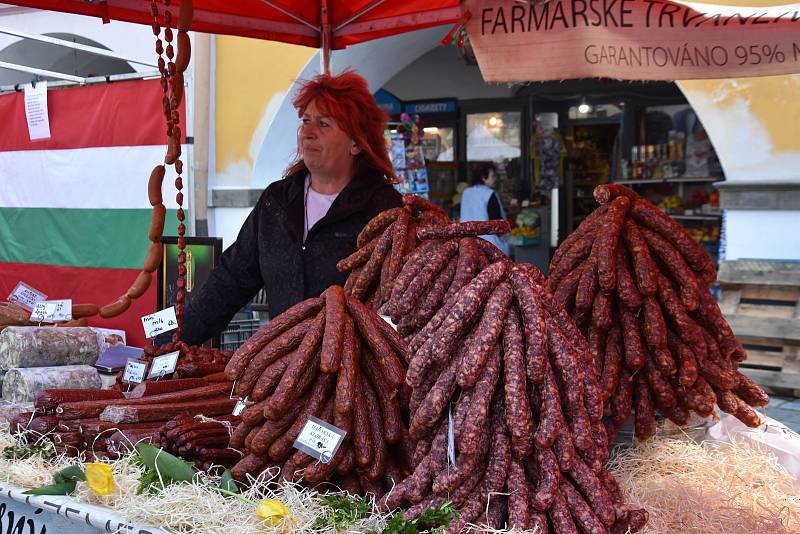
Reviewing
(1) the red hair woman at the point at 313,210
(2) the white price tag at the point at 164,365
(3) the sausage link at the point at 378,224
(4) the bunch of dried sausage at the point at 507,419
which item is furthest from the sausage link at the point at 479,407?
(1) the red hair woman at the point at 313,210

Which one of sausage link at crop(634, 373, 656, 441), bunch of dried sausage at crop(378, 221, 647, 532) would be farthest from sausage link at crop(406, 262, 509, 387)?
sausage link at crop(634, 373, 656, 441)

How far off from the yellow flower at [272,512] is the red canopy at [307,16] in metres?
2.85

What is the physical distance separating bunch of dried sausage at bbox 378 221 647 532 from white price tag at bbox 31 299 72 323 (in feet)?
8.92

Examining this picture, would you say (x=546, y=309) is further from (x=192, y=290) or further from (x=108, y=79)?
(x=108, y=79)

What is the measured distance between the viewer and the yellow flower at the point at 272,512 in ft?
5.89

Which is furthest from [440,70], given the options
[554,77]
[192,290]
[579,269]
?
[579,269]

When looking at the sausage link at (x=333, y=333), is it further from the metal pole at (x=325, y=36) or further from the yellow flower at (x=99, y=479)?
the metal pole at (x=325, y=36)

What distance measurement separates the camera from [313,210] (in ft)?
12.5

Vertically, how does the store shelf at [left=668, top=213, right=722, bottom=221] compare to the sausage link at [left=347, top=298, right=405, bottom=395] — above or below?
above

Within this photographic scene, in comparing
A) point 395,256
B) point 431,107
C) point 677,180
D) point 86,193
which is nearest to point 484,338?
point 395,256

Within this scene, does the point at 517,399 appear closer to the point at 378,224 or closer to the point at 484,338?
the point at 484,338

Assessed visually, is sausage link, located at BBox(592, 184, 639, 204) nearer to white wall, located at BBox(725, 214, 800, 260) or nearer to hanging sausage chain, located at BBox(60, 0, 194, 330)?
hanging sausage chain, located at BBox(60, 0, 194, 330)

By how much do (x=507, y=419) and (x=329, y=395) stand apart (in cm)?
52

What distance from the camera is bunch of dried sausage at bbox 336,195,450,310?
97.7 inches
